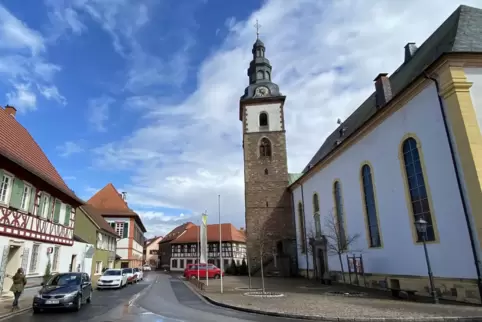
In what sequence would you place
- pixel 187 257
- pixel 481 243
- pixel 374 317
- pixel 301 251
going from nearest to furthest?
pixel 374 317 → pixel 481 243 → pixel 301 251 → pixel 187 257

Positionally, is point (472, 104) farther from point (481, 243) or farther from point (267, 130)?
point (267, 130)

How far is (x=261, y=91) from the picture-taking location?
4384 centimetres

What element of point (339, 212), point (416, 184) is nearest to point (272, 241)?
point (339, 212)

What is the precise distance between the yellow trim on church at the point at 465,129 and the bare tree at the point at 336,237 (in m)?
10.1

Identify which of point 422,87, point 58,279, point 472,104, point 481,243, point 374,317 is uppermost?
point 422,87

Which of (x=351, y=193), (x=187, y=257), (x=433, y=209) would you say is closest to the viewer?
(x=433, y=209)

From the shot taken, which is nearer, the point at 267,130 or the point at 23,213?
the point at 23,213

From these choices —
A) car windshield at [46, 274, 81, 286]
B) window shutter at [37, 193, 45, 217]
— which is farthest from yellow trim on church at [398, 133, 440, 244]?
window shutter at [37, 193, 45, 217]

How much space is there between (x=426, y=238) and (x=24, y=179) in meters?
19.6

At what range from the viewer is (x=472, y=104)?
1398 cm

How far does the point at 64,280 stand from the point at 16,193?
551 centimetres

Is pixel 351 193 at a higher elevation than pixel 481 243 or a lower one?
higher

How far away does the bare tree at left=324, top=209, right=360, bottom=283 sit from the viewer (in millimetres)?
22878

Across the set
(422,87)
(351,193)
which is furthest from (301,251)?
(422,87)
